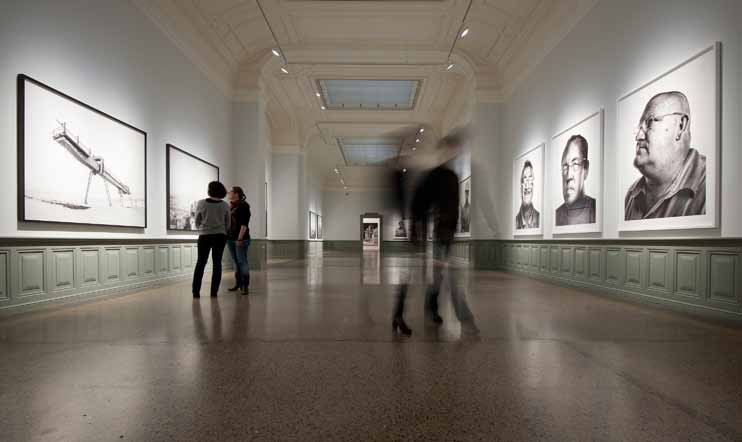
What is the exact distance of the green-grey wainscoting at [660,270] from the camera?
494cm

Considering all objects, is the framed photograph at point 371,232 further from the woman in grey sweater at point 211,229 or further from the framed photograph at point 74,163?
the woman in grey sweater at point 211,229

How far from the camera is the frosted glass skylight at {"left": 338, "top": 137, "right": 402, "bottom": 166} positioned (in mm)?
24047

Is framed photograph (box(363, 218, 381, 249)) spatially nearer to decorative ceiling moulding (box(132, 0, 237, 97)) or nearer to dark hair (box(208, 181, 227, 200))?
decorative ceiling moulding (box(132, 0, 237, 97))

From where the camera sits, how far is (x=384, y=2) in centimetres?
1027

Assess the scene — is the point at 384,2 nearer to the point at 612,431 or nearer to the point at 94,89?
the point at 94,89

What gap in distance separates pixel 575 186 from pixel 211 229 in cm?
764

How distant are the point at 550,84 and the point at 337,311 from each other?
8.58 m

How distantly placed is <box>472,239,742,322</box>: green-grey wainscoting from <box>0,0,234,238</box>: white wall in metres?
9.39

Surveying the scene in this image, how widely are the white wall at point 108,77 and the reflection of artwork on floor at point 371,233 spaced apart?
2690 cm

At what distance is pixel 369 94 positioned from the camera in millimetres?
16984

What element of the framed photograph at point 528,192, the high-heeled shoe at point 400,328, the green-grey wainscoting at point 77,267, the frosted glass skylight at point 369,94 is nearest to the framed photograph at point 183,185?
the green-grey wainscoting at point 77,267

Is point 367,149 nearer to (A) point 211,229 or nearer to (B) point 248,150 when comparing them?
(B) point 248,150

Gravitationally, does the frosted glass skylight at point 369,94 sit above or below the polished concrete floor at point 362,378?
above

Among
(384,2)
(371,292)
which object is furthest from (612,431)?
(384,2)
